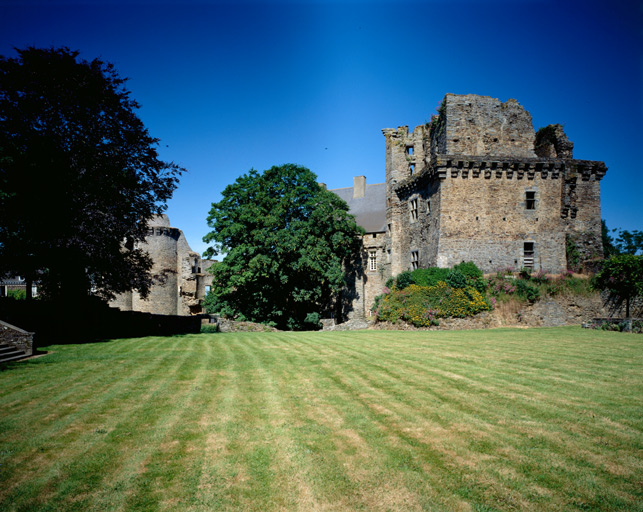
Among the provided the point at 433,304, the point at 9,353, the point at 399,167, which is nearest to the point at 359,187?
the point at 399,167

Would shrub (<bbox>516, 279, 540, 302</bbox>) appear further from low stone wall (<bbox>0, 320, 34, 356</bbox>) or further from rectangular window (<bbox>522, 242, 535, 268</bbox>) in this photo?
low stone wall (<bbox>0, 320, 34, 356</bbox>)

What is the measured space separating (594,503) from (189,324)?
22.3 metres

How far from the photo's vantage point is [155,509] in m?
3.81

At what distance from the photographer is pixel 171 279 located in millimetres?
39469

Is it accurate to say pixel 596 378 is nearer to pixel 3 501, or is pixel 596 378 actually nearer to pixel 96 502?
pixel 96 502

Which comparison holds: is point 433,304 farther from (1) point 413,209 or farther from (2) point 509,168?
(2) point 509,168

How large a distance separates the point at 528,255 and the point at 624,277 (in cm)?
593

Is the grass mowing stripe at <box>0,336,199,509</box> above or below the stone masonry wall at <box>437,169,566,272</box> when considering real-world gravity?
below

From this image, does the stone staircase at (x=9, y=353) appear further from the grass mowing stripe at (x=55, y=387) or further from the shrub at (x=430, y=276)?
the shrub at (x=430, y=276)

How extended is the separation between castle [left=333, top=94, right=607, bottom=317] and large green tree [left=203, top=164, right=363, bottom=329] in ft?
23.9

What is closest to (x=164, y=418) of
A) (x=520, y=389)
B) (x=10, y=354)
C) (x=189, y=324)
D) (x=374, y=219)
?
(x=520, y=389)

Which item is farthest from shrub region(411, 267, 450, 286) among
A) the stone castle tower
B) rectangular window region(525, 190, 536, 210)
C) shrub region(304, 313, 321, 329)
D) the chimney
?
the stone castle tower

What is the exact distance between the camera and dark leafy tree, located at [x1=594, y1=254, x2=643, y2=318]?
64.4ft

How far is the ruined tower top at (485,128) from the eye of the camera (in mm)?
26891
